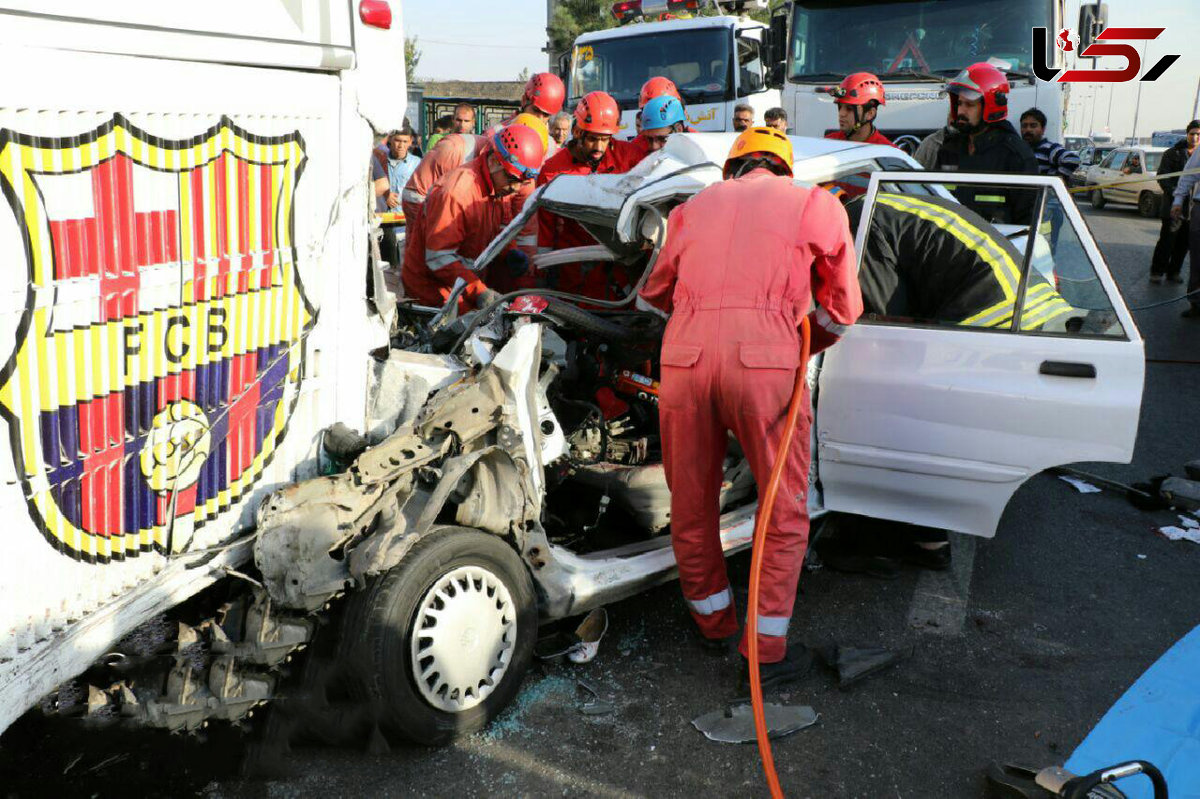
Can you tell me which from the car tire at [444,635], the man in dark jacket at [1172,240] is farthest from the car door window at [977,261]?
A: the man in dark jacket at [1172,240]

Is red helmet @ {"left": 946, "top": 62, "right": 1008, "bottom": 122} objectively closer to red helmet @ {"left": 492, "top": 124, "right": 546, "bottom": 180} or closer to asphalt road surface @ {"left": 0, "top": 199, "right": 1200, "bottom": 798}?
asphalt road surface @ {"left": 0, "top": 199, "right": 1200, "bottom": 798}

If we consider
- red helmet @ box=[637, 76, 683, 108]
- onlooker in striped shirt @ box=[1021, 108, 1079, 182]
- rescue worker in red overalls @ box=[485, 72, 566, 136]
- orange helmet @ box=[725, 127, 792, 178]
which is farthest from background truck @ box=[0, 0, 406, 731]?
onlooker in striped shirt @ box=[1021, 108, 1079, 182]

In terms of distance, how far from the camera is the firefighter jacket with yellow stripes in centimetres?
394

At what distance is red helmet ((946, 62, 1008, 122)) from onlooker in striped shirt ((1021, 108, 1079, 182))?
753 millimetres

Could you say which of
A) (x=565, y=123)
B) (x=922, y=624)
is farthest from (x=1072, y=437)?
(x=565, y=123)

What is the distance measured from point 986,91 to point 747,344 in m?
4.17

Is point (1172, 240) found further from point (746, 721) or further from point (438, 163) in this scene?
point (746, 721)

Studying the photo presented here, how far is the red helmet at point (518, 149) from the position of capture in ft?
16.8

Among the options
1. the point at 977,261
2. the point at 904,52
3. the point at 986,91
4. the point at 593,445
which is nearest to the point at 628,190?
the point at 593,445

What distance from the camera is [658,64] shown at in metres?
12.6

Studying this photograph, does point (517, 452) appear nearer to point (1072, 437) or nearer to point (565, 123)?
point (1072, 437)

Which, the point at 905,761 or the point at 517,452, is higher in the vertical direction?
the point at 517,452

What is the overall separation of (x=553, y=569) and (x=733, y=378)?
89cm

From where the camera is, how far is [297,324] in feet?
9.75
